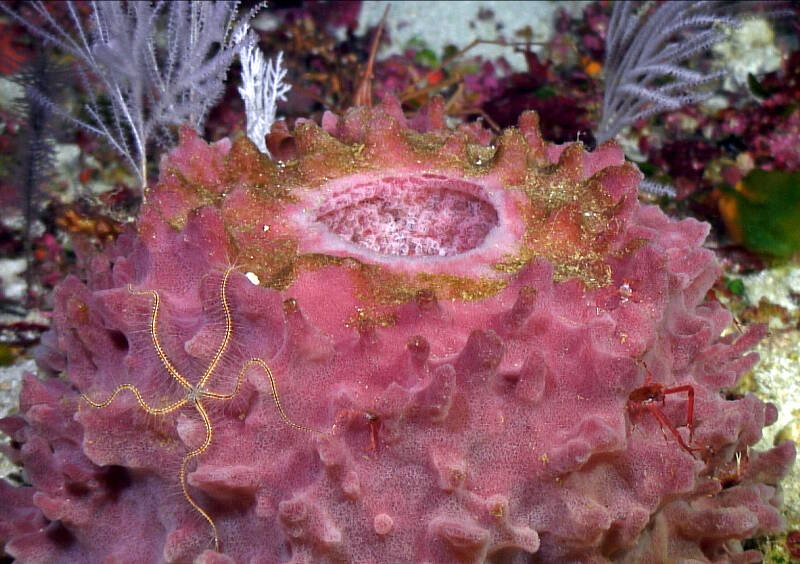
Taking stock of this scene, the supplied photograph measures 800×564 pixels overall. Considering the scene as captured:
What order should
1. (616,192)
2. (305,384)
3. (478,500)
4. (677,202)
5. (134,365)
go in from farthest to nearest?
(677,202) → (616,192) → (134,365) → (305,384) → (478,500)

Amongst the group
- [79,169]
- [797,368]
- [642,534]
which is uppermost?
[642,534]

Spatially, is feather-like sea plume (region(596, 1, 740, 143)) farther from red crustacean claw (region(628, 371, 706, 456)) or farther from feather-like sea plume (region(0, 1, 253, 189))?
red crustacean claw (region(628, 371, 706, 456))

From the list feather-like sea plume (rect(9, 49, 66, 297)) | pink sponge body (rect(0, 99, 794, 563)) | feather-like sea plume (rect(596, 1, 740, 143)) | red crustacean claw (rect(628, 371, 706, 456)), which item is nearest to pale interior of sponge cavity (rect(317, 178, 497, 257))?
pink sponge body (rect(0, 99, 794, 563))

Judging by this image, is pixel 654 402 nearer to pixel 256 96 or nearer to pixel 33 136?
pixel 256 96

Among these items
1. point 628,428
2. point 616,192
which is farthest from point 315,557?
point 616,192

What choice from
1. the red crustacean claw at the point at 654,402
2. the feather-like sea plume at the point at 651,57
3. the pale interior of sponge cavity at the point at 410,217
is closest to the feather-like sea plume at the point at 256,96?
the pale interior of sponge cavity at the point at 410,217

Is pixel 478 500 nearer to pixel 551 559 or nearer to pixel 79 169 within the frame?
pixel 551 559

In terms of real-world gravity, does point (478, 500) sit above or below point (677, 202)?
above
